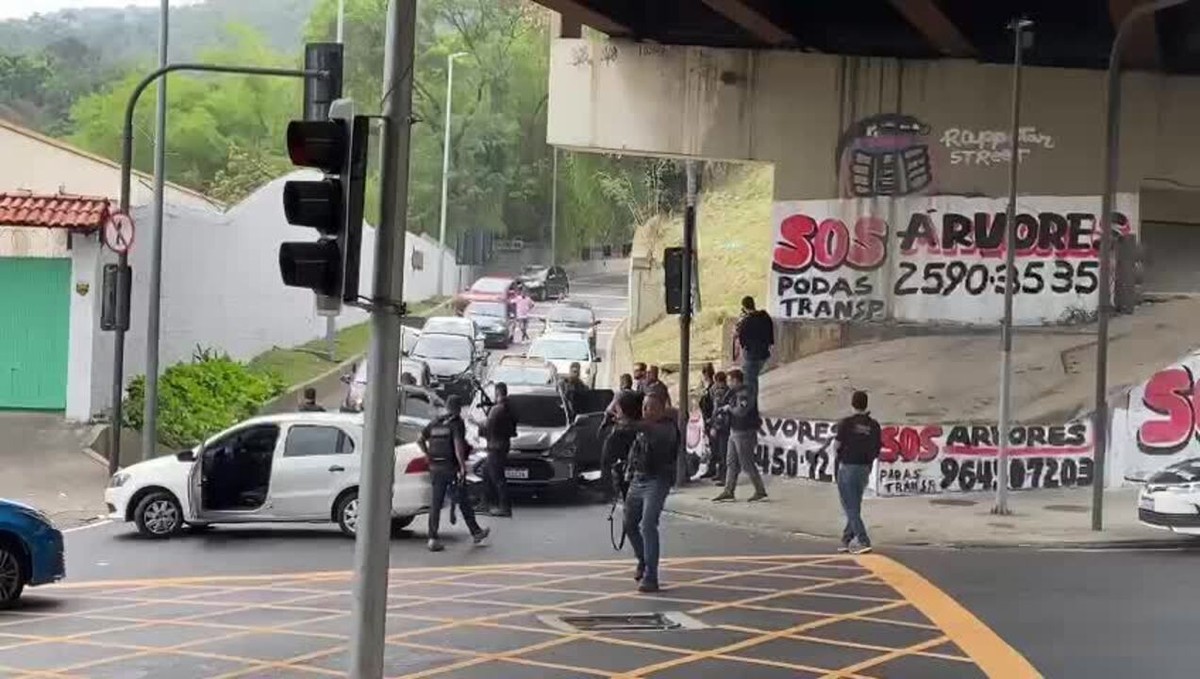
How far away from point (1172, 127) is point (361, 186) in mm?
20102

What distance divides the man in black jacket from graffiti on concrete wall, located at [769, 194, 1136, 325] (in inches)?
533

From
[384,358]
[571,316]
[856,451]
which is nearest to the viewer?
[384,358]

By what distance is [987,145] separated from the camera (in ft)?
83.1

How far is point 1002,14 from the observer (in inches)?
947

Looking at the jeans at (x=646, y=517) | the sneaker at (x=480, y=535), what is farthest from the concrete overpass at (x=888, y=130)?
the jeans at (x=646, y=517)

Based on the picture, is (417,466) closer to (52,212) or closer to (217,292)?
(52,212)

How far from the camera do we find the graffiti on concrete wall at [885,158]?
84.1 ft

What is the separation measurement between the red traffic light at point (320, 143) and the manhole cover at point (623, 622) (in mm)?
4500

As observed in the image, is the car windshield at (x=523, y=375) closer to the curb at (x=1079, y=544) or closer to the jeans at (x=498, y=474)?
the jeans at (x=498, y=474)

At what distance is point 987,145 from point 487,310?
25.8 metres

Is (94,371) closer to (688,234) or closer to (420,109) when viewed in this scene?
(688,234)

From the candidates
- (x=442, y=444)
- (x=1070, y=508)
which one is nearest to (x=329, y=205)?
(x=442, y=444)

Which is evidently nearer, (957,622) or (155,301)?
(957,622)

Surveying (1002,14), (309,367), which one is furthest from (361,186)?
(309,367)
